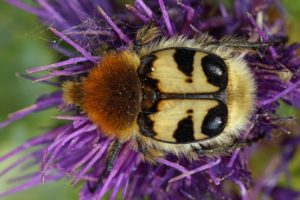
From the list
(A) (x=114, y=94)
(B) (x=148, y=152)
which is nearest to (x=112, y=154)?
(B) (x=148, y=152)

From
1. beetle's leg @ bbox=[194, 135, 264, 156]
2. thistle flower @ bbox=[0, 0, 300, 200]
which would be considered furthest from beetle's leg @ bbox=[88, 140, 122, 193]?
beetle's leg @ bbox=[194, 135, 264, 156]

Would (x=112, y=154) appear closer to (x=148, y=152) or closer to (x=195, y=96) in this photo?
(x=148, y=152)

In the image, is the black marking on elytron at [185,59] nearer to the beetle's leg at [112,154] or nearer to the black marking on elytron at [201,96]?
the black marking on elytron at [201,96]

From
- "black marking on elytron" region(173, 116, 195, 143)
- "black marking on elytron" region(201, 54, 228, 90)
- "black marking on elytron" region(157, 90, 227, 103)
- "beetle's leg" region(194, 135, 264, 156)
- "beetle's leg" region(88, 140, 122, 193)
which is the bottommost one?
"beetle's leg" region(88, 140, 122, 193)

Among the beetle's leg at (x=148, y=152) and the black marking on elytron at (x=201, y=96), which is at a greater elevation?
the black marking on elytron at (x=201, y=96)

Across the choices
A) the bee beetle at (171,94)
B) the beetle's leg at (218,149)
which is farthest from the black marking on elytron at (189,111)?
the beetle's leg at (218,149)

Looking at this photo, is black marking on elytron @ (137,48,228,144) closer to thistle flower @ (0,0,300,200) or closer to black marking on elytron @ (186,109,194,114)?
black marking on elytron @ (186,109,194,114)

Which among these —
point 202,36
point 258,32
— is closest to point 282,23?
point 258,32
